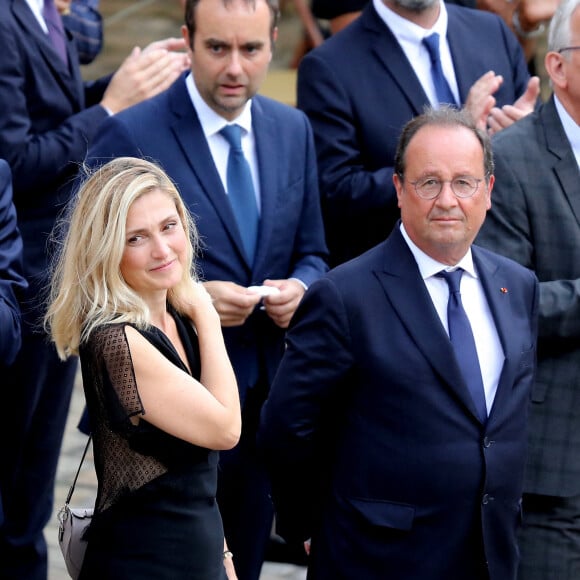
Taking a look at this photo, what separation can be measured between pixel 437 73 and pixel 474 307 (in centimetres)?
153

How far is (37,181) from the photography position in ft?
15.6

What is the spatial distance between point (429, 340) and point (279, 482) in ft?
2.07

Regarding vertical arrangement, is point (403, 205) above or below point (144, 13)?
above

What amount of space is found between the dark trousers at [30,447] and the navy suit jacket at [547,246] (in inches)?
66.2

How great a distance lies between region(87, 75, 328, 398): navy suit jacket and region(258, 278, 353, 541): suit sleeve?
0.67 metres

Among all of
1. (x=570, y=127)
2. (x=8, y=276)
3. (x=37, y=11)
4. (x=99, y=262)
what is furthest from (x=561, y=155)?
(x=37, y=11)

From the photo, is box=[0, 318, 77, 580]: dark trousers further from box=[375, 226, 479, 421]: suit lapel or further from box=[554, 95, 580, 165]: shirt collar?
box=[554, 95, 580, 165]: shirt collar

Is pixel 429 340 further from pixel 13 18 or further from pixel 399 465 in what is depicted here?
pixel 13 18

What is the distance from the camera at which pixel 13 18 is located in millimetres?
4711

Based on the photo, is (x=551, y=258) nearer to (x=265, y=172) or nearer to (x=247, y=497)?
(x=265, y=172)

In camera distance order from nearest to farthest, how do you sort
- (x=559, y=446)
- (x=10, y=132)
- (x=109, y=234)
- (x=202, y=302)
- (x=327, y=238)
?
(x=109, y=234) → (x=202, y=302) → (x=559, y=446) → (x=10, y=132) → (x=327, y=238)

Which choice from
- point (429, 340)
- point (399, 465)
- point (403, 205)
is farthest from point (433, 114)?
point (399, 465)

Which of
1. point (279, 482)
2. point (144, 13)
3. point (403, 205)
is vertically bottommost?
point (144, 13)

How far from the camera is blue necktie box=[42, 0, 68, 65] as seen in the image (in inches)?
195
